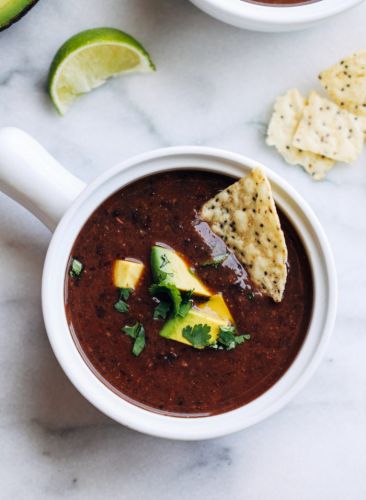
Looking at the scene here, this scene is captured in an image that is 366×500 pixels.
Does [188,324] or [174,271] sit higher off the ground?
[174,271]

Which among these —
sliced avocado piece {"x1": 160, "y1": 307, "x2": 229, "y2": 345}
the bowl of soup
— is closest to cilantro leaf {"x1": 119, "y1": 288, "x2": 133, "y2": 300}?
sliced avocado piece {"x1": 160, "y1": 307, "x2": 229, "y2": 345}

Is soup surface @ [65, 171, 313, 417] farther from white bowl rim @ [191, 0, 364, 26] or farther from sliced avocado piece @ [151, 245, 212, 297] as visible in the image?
white bowl rim @ [191, 0, 364, 26]

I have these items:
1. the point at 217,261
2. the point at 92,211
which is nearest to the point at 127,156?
the point at 92,211

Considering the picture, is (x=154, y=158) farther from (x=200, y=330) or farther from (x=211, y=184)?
(x=200, y=330)

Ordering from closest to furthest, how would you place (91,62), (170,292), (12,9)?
(170,292), (12,9), (91,62)

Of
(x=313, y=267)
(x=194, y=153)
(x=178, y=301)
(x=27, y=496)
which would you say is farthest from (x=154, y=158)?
(x=27, y=496)

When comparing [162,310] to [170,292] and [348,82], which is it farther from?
[348,82]

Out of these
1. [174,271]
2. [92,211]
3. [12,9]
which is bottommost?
[174,271]
